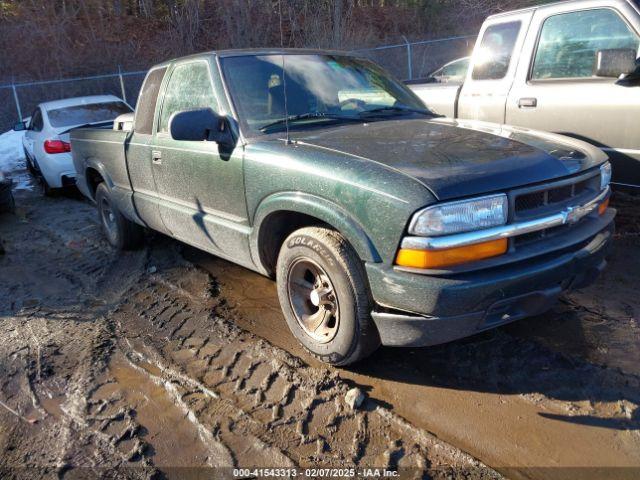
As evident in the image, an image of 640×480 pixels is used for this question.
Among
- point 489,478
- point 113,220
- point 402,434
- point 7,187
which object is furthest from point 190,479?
point 7,187

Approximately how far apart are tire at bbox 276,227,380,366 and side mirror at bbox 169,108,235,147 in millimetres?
879

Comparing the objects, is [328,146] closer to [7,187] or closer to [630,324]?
[630,324]

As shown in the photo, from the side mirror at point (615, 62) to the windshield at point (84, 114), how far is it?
7.55m

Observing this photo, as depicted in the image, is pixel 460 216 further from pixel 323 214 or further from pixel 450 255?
pixel 323 214

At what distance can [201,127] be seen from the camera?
3398 mm

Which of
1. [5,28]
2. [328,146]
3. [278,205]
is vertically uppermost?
[5,28]

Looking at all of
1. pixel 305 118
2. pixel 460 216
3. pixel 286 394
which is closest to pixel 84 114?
pixel 305 118

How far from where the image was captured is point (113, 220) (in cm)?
577

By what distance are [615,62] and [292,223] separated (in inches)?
114

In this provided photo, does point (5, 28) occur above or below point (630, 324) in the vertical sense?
above

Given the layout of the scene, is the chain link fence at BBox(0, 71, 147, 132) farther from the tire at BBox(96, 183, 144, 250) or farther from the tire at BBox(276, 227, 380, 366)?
the tire at BBox(276, 227, 380, 366)

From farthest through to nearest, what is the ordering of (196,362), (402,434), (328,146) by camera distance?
(196,362), (328,146), (402,434)

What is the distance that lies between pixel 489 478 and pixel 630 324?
1.79 metres

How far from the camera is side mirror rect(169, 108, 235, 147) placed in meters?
3.35
